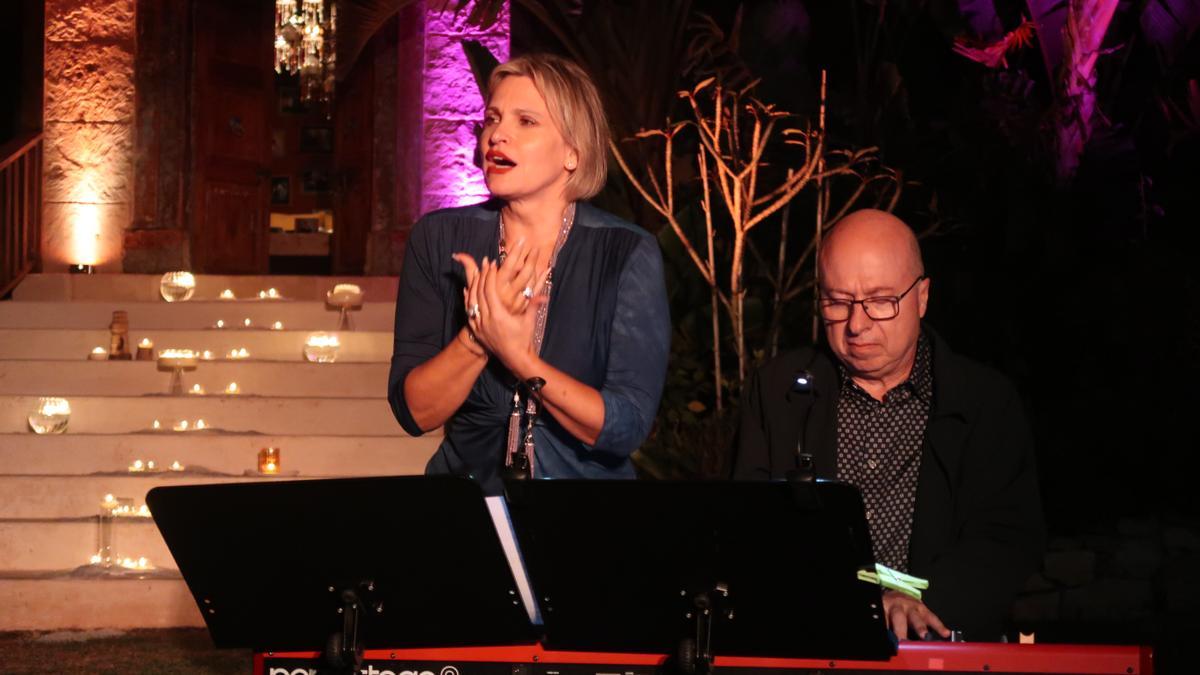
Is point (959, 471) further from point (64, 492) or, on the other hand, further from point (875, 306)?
point (64, 492)

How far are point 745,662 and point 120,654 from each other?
4.43 meters

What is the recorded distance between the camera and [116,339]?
8.44 m

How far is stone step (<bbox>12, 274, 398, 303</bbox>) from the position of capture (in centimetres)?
998

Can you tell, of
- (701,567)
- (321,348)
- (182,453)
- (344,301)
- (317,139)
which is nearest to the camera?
(701,567)

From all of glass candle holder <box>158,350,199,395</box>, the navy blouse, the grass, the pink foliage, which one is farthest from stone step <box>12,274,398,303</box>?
the navy blouse

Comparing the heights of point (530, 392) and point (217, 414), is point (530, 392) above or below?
above

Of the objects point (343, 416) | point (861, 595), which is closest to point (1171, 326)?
point (343, 416)

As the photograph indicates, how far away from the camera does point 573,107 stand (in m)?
2.32

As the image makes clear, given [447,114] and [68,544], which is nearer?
[68,544]

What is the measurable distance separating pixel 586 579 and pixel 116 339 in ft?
23.2

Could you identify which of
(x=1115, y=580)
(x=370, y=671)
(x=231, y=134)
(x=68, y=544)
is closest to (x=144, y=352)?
(x=68, y=544)

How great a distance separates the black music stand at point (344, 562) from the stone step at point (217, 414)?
572 centimetres

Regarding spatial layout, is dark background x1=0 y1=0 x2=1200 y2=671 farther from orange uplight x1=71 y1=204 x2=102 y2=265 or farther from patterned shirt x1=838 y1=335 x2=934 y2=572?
patterned shirt x1=838 y1=335 x2=934 y2=572

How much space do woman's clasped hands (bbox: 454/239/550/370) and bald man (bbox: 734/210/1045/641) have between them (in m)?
0.53
